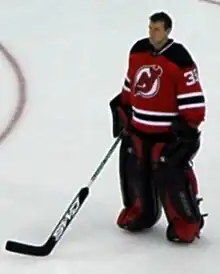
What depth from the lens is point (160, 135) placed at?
125 inches

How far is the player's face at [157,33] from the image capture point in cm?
304

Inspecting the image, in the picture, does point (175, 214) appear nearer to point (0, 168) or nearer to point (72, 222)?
point (72, 222)

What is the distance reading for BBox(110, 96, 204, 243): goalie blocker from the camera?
124 inches

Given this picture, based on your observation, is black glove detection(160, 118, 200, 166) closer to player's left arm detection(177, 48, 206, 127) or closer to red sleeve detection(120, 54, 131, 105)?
player's left arm detection(177, 48, 206, 127)

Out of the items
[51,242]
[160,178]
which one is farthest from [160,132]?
[51,242]

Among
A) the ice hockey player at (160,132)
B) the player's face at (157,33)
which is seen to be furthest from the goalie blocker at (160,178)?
the player's face at (157,33)

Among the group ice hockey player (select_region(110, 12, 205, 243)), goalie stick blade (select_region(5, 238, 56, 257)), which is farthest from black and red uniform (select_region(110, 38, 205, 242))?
goalie stick blade (select_region(5, 238, 56, 257))

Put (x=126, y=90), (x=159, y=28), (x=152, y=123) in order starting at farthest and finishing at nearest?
(x=126, y=90) < (x=152, y=123) < (x=159, y=28)

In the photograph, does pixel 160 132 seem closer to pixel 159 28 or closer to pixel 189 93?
pixel 189 93

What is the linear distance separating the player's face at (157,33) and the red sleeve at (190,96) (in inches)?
5.1

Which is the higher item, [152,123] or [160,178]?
[152,123]

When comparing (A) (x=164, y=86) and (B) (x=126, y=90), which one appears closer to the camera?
(A) (x=164, y=86)

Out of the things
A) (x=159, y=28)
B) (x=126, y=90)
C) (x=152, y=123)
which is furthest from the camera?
(x=126, y=90)

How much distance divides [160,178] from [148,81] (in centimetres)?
38
